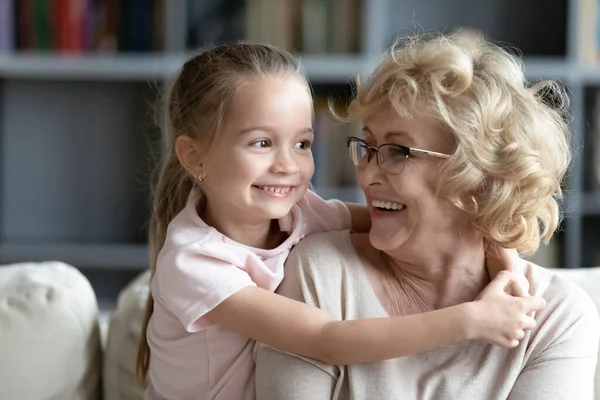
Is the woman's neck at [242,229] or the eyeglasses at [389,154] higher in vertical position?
the eyeglasses at [389,154]

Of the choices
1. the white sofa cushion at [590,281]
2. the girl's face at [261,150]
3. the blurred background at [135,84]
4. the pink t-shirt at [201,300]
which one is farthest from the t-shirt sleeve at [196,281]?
the blurred background at [135,84]

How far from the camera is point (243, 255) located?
1.59 meters

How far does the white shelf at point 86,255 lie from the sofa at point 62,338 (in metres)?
1.82

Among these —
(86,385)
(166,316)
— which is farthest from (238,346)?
(86,385)

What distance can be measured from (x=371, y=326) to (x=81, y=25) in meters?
2.67

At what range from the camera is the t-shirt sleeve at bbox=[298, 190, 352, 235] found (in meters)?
1.76

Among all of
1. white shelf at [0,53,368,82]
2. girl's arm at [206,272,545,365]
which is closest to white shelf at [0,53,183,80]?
white shelf at [0,53,368,82]

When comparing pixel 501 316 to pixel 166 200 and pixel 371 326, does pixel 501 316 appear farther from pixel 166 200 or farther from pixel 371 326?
pixel 166 200

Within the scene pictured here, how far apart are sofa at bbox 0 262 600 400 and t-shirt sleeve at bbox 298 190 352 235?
47 centimetres

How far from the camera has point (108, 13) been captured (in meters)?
3.77

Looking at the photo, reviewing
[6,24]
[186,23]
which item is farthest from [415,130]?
[6,24]

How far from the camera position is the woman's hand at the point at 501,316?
4.75 ft

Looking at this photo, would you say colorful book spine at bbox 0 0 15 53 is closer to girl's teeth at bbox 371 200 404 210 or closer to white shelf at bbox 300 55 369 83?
white shelf at bbox 300 55 369 83

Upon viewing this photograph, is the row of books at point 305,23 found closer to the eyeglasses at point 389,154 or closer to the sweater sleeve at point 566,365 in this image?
the eyeglasses at point 389,154
